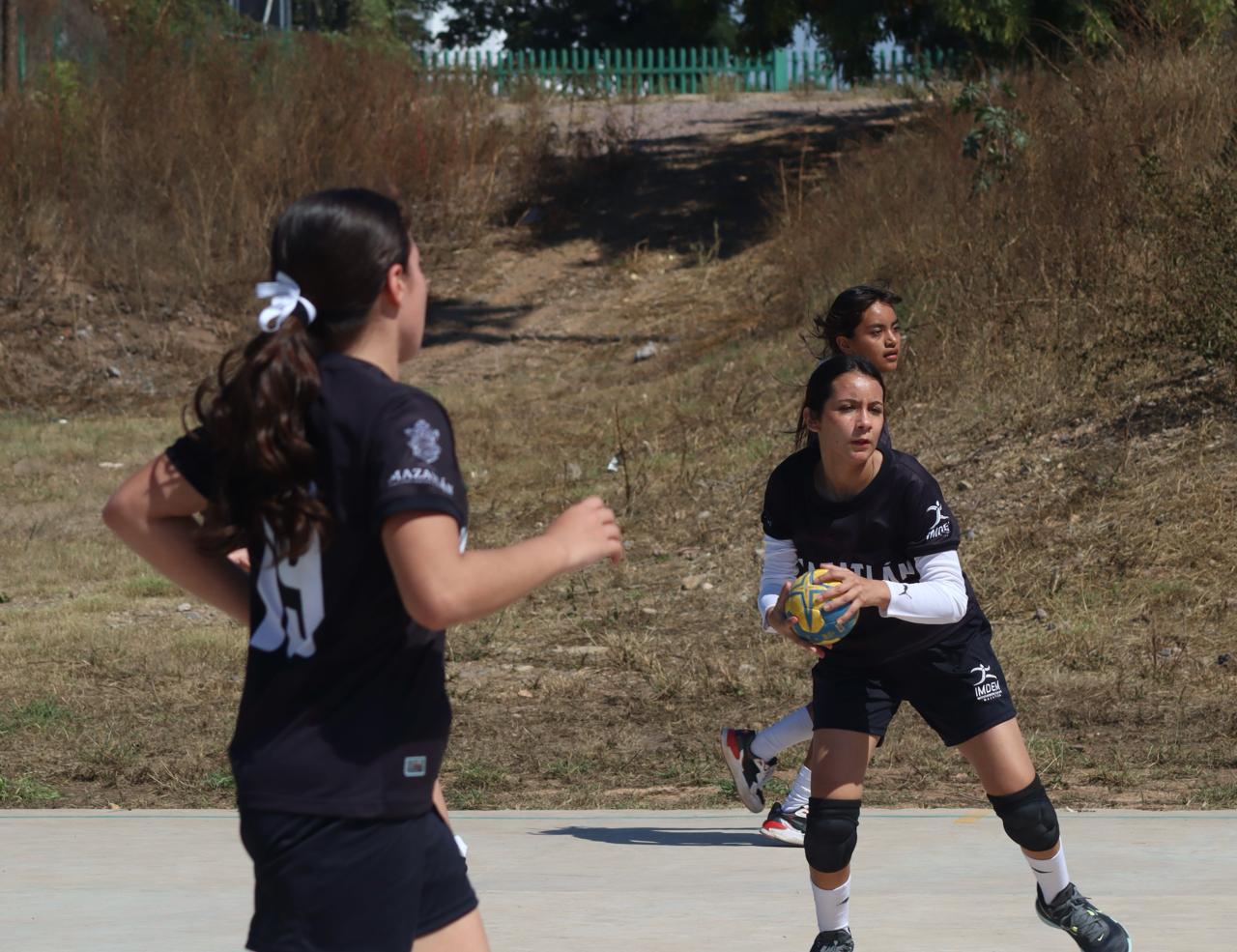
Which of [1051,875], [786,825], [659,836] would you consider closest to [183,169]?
[659,836]

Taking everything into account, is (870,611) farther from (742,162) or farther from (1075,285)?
(742,162)

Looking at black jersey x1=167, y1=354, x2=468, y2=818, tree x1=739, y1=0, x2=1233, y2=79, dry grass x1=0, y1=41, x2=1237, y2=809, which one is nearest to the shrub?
dry grass x1=0, y1=41, x2=1237, y2=809

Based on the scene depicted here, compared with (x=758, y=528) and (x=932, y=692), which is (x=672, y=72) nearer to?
(x=758, y=528)

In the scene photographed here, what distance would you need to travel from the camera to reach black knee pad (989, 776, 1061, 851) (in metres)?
4.05

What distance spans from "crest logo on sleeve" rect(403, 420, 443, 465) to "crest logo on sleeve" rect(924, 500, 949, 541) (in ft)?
6.78

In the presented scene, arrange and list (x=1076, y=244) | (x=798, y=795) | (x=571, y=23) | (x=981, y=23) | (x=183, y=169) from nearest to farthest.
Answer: (x=798, y=795), (x=1076, y=244), (x=981, y=23), (x=183, y=169), (x=571, y=23)

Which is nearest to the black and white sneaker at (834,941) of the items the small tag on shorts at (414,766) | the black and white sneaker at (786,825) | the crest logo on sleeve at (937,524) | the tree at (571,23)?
the crest logo on sleeve at (937,524)

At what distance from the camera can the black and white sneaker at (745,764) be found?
214 inches

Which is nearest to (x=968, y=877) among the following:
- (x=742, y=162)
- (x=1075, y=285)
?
(x=1075, y=285)

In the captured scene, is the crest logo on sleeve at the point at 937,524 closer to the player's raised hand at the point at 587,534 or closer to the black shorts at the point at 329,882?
the player's raised hand at the point at 587,534

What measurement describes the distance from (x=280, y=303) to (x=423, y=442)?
319mm

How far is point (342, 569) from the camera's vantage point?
2.35m

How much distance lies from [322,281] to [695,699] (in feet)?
18.3

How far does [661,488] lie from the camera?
478 inches
